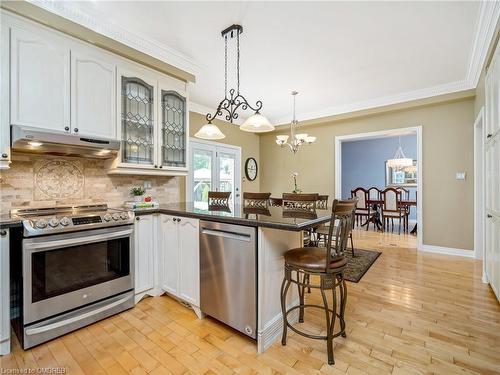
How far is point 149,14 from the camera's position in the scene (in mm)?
2230

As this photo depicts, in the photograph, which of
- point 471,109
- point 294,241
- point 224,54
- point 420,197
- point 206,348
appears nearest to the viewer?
point 206,348

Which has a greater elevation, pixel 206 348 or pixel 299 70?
pixel 299 70

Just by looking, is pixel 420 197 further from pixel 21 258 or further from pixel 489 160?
pixel 21 258

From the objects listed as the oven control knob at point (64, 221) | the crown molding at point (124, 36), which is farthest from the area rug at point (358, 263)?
the crown molding at point (124, 36)

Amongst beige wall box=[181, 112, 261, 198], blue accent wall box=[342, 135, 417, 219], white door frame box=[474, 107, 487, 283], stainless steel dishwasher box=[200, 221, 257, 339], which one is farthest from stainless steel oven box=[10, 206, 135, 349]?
blue accent wall box=[342, 135, 417, 219]

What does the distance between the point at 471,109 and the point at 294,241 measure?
4.01 metres

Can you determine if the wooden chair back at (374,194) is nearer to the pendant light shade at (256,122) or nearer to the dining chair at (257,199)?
the dining chair at (257,199)

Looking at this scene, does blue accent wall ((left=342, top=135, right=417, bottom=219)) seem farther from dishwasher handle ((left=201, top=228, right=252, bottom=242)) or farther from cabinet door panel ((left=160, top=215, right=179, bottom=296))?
dishwasher handle ((left=201, top=228, right=252, bottom=242))

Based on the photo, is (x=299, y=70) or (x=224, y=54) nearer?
(x=224, y=54)

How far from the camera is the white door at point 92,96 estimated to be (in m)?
2.22

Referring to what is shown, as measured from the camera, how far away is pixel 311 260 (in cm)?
160

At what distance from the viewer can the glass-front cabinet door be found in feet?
9.72

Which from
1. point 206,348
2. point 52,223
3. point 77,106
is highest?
point 77,106

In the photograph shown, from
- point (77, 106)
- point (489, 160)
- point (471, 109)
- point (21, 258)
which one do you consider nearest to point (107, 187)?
point (77, 106)
